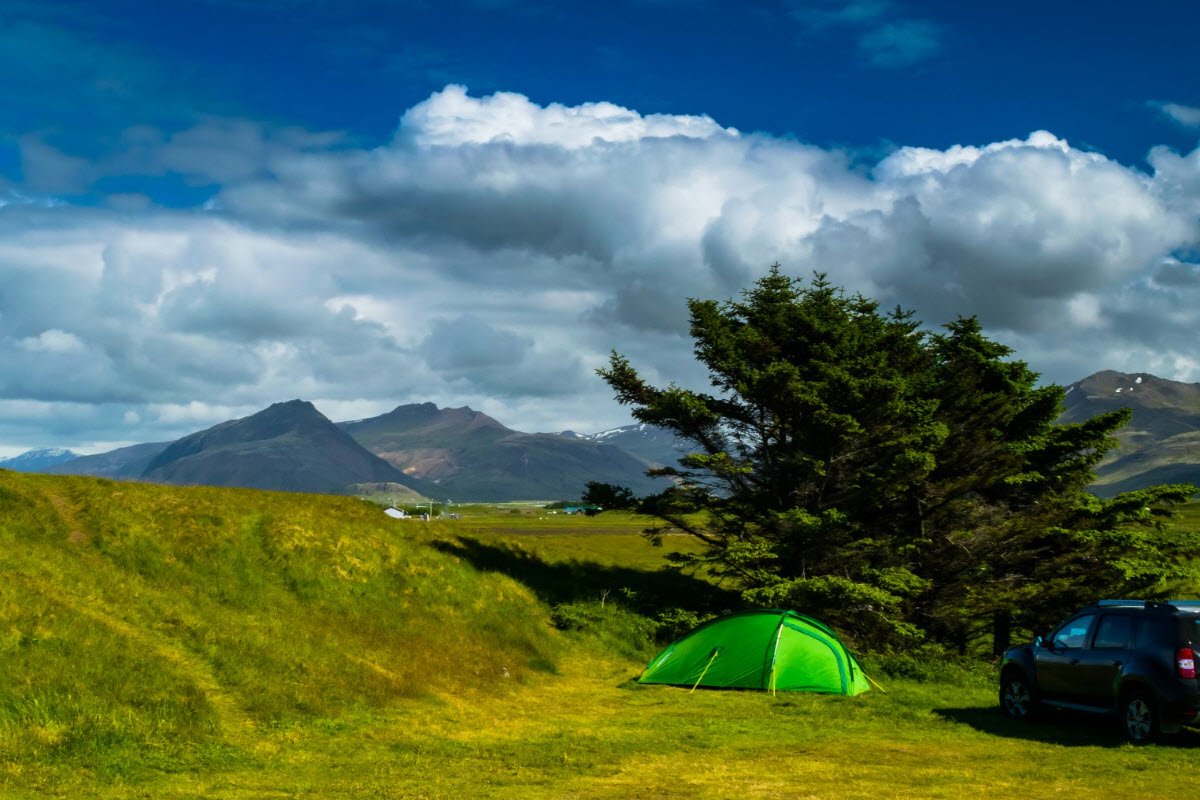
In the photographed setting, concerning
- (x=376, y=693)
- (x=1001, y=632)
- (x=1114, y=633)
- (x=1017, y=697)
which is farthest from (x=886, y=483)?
(x=376, y=693)

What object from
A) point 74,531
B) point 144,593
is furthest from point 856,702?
point 74,531

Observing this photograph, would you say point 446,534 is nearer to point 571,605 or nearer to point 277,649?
point 571,605

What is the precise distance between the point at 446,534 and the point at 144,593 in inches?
640

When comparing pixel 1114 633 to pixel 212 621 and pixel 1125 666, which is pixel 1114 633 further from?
pixel 212 621

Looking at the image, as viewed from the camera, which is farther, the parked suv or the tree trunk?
the tree trunk

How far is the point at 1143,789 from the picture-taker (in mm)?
13031

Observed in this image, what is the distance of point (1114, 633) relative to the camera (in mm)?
17344

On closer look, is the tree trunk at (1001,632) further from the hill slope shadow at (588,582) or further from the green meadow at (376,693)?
the green meadow at (376,693)

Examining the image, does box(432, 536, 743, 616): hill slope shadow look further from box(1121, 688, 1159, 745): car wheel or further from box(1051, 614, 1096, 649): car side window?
box(1121, 688, 1159, 745): car wheel

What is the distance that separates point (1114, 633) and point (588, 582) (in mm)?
24115

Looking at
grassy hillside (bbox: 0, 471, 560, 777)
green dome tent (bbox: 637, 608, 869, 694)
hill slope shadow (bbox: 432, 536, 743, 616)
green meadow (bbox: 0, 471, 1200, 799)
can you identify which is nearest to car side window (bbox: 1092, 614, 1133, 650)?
green meadow (bbox: 0, 471, 1200, 799)

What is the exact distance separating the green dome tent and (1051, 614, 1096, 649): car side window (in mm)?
7135

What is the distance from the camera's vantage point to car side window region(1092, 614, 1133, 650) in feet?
55.7

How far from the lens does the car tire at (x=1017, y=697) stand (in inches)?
774
